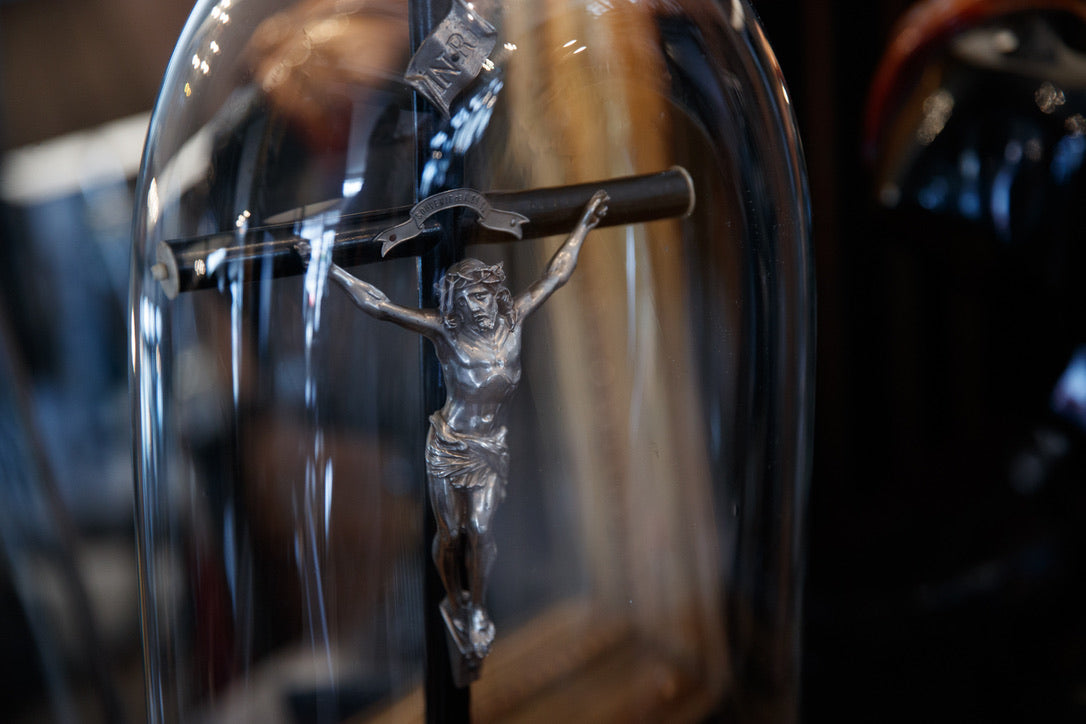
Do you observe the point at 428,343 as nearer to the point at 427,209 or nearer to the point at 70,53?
the point at 427,209

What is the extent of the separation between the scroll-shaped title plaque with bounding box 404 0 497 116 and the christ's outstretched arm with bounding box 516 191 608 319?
66 mm

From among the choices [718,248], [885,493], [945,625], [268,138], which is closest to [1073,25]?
[718,248]

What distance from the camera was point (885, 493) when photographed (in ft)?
4.66

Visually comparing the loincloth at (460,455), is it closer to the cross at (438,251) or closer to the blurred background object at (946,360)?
the cross at (438,251)

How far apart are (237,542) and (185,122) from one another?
17 cm

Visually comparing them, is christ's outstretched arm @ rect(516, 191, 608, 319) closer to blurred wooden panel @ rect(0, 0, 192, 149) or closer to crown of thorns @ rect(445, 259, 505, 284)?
crown of thorns @ rect(445, 259, 505, 284)

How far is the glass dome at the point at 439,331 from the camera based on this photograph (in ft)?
1.21

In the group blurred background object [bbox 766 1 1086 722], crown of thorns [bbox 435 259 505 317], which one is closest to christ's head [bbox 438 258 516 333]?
crown of thorns [bbox 435 259 505 317]

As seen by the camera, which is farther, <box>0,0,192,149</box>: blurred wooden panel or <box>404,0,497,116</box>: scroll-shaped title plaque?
<box>0,0,192,149</box>: blurred wooden panel

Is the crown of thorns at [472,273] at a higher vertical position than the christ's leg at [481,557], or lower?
higher

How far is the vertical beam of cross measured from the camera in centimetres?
37

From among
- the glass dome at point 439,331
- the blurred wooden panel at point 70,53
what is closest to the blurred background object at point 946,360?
the glass dome at point 439,331

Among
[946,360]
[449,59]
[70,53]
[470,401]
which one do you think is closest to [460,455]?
[470,401]

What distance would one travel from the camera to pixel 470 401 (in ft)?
1.20
